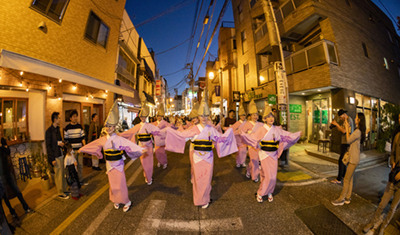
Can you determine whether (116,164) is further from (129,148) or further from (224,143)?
(224,143)

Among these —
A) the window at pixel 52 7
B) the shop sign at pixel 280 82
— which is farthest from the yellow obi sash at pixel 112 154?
the window at pixel 52 7

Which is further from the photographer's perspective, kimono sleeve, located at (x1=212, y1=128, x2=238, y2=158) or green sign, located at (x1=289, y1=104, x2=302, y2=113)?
green sign, located at (x1=289, y1=104, x2=302, y2=113)

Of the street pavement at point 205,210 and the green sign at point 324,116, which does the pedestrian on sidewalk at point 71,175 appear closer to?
the street pavement at point 205,210

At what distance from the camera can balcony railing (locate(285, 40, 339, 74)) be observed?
25.3 ft

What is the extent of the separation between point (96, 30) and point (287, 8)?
12.3 meters

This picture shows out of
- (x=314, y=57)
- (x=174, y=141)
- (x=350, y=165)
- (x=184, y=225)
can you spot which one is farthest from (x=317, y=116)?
(x=184, y=225)

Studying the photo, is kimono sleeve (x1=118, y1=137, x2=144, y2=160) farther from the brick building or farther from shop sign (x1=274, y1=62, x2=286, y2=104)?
the brick building

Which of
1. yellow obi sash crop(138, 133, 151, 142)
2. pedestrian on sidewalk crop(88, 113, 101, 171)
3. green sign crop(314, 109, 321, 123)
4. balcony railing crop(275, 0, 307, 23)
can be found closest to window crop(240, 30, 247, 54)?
balcony railing crop(275, 0, 307, 23)

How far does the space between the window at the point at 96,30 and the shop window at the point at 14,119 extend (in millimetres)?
4889

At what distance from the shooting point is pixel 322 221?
2875 millimetres

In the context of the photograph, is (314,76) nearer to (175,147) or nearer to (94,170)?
(175,147)

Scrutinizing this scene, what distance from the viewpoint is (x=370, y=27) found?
10664 millimetres

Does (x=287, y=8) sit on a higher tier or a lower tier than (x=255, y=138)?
higher

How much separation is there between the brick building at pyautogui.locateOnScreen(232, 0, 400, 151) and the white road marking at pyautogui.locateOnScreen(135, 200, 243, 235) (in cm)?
764
